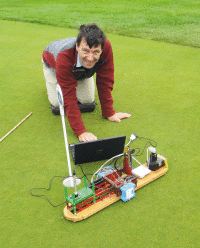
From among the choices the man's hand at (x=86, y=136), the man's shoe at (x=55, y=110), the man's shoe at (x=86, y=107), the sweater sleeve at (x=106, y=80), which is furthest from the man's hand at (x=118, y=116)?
the man's shoe at (x=55, y=110)

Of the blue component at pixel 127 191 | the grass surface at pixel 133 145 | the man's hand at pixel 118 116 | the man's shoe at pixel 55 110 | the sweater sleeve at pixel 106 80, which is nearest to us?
the grass surface at pixel 133 145

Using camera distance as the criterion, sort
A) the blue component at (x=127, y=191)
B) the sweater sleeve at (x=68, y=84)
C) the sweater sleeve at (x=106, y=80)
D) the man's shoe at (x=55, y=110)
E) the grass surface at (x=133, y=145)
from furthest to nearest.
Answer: the man's shoe at (x=55, y=110)
the sweater sleeve at (x=106, y=80)
the sweater sleeve at (x=68, y=84)
the blue component at (x=127, y=191)
the grass surface at (x=133, y=145)

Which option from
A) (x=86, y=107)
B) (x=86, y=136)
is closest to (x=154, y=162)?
(x=86, y=136)

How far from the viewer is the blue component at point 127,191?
174 centimetres

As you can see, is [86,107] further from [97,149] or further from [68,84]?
[97,149]

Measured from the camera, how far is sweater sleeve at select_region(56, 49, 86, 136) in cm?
222

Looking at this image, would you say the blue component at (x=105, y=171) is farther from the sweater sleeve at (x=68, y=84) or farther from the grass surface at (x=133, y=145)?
the sweater sleeve at (x=68, y=84)

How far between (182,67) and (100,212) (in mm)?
2700

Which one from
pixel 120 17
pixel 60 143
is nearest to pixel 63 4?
pixel 120 17

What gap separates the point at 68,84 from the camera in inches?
90.2

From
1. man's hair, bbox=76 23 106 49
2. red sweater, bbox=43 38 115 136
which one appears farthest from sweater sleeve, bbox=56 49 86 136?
man's hair, bbox=76 23 106 49

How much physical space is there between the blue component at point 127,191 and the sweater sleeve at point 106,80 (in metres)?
1.03

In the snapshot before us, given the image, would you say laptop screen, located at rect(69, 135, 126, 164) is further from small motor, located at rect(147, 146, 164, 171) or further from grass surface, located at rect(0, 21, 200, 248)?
small motor, located at rect(147, 146, 164, 171)

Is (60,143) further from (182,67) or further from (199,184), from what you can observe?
(182,67)
